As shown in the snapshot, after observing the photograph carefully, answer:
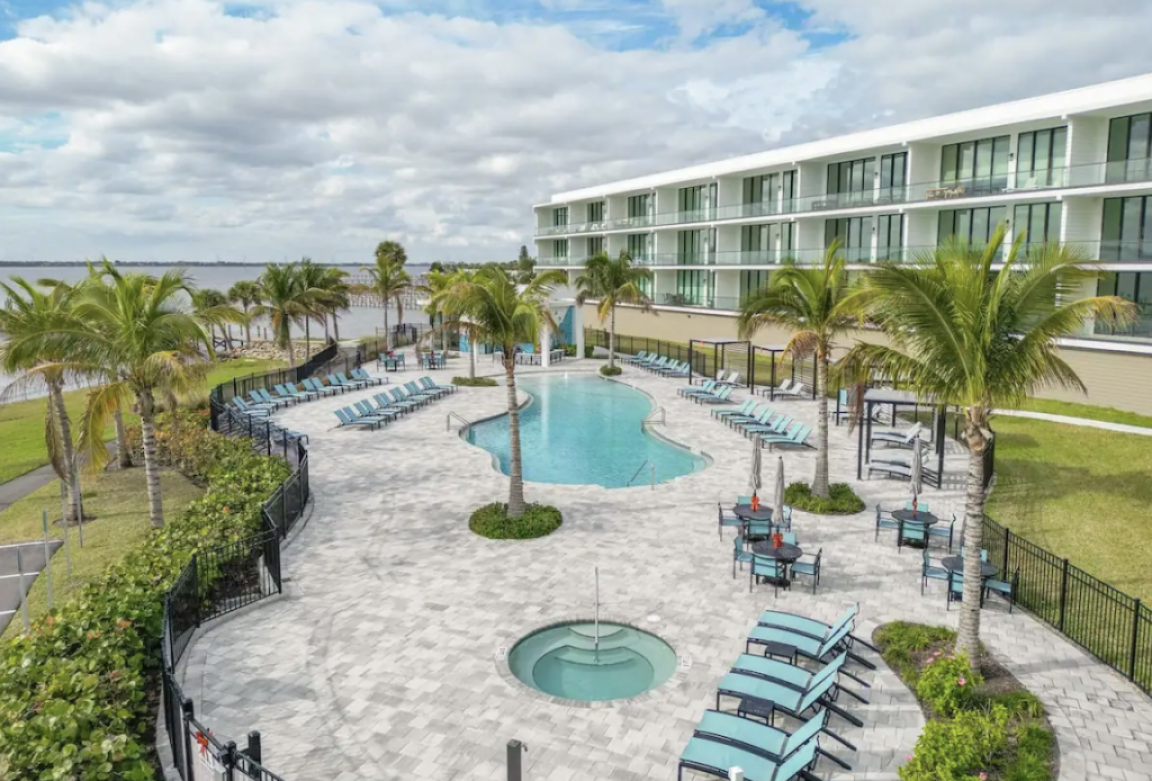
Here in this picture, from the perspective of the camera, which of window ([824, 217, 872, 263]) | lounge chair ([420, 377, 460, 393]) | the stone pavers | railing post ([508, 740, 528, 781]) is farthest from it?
window ([824, 217, 872, 263])

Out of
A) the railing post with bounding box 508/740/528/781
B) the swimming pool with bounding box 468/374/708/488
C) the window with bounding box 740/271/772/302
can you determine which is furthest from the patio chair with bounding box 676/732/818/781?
the window with bounding box 740/271/772/302

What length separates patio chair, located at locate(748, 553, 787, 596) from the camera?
1288 centimetres

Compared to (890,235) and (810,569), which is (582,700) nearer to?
(810,569)

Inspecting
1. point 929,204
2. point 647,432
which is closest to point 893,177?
point 929,204

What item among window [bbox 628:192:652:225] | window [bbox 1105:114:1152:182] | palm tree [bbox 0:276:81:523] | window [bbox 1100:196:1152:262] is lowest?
palm tree [bbox 0:276:81:523]

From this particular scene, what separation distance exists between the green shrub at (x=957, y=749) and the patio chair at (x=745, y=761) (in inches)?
38.2

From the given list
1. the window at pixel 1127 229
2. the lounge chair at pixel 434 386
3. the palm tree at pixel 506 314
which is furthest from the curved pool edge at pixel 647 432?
the window at pixel 1127 229

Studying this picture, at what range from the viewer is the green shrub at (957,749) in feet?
24.5

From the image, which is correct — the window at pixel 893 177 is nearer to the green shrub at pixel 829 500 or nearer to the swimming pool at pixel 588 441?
the swimming pool at pixel 588 441

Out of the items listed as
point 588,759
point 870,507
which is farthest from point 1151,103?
point 588,759

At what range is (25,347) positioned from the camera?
14.5m

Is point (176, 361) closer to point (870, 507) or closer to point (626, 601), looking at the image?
point (626, 601)

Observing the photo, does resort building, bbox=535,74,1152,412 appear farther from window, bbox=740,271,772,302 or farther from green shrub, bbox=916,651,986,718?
green shrub, bbox=916,651,986,718

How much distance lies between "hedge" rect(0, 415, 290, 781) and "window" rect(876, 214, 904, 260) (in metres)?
32.8
